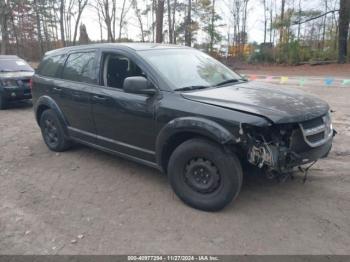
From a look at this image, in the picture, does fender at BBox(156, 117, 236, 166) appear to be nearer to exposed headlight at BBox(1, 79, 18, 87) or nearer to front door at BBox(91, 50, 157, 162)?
front door at BBox(91, 50, 157, 162)

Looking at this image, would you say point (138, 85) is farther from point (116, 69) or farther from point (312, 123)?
point (312, 123)

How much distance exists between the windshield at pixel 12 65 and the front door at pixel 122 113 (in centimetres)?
722

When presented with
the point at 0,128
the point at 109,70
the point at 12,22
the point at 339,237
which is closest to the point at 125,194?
the point at 109,70

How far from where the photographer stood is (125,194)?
14.1ft

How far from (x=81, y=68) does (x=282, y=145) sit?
3257mm

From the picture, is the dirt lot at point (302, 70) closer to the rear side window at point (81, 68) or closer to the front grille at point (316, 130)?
the front grille at point (316, 130)

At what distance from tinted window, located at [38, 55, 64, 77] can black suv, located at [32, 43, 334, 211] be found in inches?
9.8

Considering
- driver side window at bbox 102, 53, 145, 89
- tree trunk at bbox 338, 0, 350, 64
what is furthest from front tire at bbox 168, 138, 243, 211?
tree trunk at bbox 338, 0, 350, 64

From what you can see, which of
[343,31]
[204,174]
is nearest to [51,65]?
[204,174]

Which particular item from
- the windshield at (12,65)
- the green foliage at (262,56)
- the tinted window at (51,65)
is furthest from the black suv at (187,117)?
the green foliage at (262,56)

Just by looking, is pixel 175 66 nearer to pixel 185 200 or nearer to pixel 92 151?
pixel 185 200

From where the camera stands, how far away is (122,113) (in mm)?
4453

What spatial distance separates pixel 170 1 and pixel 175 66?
27.0 metres

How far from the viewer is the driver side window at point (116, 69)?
14.9 ft
